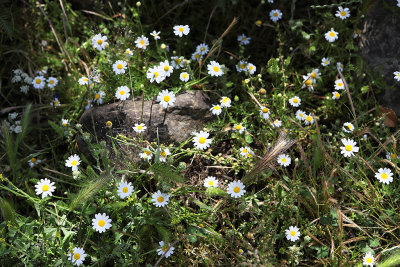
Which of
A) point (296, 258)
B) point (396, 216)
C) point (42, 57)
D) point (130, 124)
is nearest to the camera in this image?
point (296, 258)

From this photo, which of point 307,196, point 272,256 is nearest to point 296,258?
point 272,256

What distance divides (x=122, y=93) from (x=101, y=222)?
102 centimetres

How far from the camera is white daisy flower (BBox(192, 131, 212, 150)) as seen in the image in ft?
9.20

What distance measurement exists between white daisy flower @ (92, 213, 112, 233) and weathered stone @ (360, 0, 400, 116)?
2.38 m

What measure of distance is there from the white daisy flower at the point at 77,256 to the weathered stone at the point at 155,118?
0.89m

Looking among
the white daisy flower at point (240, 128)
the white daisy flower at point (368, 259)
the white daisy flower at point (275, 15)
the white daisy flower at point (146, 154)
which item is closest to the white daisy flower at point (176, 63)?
the white daisy flower at point (240, 128)

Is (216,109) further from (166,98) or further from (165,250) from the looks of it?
(165,250)

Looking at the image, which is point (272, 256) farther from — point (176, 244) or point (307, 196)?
point (176, 244)

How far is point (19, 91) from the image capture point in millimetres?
3533

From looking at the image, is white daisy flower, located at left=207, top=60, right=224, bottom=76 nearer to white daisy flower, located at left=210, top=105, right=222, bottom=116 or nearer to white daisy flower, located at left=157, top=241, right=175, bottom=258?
white daisy flower, located at left=210, top=105, right=222, bottom=116

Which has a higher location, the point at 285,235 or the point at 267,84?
the point at 267,84

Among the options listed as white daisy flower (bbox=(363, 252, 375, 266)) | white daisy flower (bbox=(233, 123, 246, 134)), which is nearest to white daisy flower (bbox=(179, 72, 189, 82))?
white daisy flower (bbox=(233, 123, 246, 134))

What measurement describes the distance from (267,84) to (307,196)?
1.14 meters

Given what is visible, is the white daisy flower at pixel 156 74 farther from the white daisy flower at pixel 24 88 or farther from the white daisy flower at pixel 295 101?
the white daisy flower at pixel 24 88
